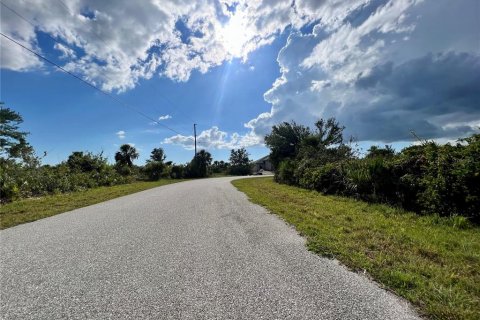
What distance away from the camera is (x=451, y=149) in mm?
6258

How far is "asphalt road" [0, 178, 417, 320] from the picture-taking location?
2.52 m

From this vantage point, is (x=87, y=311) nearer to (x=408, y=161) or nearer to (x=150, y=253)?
(x=150, y=253)

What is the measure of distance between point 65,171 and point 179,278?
65.7ft

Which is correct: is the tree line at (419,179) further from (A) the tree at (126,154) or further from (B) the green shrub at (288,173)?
(A) the tree at (126,154)

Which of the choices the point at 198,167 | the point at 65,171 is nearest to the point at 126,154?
the point at 198,167

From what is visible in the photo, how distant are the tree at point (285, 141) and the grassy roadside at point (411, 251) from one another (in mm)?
22256

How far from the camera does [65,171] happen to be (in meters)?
19.4

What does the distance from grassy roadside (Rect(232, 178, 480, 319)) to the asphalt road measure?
28cm

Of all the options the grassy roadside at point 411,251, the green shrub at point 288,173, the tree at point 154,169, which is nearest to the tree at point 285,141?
the green shrub at point 288,173

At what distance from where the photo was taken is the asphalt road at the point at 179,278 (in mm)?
2521

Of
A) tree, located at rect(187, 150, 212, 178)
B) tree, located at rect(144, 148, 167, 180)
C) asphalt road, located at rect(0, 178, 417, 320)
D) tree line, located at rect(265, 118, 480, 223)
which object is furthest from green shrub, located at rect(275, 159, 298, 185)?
tree, located at rect(187, 150, 212, 178)

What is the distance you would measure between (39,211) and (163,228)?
542 cm

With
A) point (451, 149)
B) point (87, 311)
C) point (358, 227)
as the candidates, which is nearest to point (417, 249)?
point (358, 227)

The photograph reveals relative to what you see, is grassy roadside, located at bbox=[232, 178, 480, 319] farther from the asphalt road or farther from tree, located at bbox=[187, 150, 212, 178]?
tree, located at bbox=[187, 150, 212, 178]
